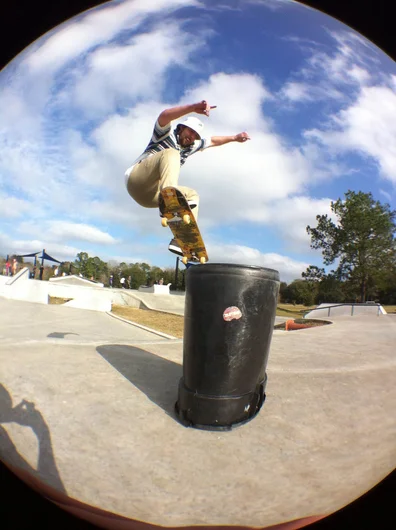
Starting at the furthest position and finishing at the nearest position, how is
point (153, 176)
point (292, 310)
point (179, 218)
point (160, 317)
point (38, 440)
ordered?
point (160, 317), point (292, 310), point (153, 176), point (179, 218), point (38, 440)

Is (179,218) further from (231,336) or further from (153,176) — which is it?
(231,336)

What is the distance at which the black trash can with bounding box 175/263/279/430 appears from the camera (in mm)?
1262

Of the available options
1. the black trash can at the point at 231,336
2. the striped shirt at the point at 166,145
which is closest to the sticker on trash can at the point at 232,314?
the black trash can at the point at 231,336

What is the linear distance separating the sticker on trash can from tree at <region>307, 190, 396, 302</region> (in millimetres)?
430

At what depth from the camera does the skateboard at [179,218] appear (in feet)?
3.76

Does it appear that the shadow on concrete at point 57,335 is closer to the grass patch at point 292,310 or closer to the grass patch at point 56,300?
the grass patch at point 56,300

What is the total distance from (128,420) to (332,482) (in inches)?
29.6

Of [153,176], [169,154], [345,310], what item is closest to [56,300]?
[153,176]

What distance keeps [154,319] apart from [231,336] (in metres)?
0.42

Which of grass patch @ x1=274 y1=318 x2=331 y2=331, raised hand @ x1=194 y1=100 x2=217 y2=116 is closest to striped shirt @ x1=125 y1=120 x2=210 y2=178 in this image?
raised hand @ x1=194 y1=100 x2=217 y2=116

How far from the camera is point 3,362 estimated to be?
48.1 inches

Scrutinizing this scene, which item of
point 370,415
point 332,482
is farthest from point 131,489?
point 370,415

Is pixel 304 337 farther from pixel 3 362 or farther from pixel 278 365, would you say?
pixel 3 362

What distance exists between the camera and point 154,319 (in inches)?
58.2
